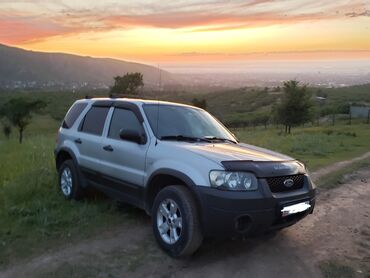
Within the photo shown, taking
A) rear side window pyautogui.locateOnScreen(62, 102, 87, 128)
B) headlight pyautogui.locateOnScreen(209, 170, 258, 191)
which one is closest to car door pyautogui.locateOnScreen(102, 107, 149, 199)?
rear side window pyautogui.locateOnScreen(62, 102, 87, 128)

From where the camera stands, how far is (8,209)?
6.89 metres

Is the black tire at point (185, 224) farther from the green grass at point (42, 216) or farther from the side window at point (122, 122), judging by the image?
the green grass at point (42, 216)

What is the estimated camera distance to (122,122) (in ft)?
20.9

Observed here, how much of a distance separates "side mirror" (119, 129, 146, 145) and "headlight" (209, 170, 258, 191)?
131cm

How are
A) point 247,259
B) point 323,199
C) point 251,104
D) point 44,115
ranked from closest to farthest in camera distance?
point 247,259, point 323,199, point 44,115, point 251,104

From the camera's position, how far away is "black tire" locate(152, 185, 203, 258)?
15.7 feet

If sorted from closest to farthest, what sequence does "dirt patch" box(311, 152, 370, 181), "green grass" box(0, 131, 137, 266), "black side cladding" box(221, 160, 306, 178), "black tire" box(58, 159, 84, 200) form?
"black side cladding" box(221, 160, 306, 178) < "green grass" box(0, 131, 137, 266) < "black tire" box(58, 159, 84, 200) < "dirt patch" box(311, 152, 370, 181)

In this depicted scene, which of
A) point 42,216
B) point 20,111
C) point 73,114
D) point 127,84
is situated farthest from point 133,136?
point 20,111

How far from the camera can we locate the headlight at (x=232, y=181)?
4711 millimetres

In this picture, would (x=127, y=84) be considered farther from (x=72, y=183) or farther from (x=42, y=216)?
(x=42, y=216)

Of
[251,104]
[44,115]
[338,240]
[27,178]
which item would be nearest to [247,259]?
[338,240]

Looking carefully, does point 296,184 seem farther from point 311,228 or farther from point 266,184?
point 311,228

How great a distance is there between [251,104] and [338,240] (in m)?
110

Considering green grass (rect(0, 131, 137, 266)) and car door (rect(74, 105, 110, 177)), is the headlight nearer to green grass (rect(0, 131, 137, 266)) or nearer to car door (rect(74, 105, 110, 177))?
green grass (rect(0, 131, 137, 266))
